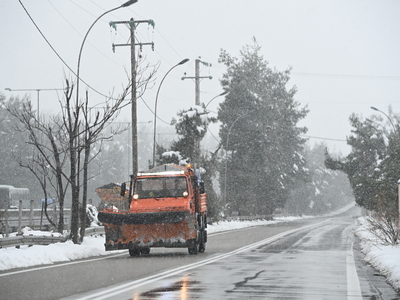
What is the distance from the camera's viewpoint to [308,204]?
448ft

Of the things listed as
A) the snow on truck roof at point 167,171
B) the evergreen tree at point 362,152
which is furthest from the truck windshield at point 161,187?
the evergreen tree at point 362,152

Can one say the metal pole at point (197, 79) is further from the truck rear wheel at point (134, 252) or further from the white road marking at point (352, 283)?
the white road marking at point (352, 283)

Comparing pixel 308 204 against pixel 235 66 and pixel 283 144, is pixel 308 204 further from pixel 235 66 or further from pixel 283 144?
pixel 235 66

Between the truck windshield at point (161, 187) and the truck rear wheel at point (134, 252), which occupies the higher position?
the truck windshield at point (161, 187)

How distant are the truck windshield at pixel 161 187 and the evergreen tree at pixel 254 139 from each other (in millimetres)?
49558

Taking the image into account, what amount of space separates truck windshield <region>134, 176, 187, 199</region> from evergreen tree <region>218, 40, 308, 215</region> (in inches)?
1951

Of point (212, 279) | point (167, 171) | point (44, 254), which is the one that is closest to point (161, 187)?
point (167, 171)

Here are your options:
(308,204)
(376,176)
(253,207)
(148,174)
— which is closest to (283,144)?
(253,207)

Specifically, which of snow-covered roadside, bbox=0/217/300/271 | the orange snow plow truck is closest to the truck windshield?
the orange snow plow truck

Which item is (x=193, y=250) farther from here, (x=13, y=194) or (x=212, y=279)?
(x=13, y=194)

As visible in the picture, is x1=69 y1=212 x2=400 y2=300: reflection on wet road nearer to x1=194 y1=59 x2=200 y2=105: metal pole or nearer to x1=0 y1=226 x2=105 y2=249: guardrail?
x1=0 y1=226 x2=105 y2=249: guardrail

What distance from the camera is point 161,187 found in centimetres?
2150

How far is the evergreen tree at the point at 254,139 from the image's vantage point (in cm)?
7506

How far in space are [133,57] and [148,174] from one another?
Answer: 31.7 feet
